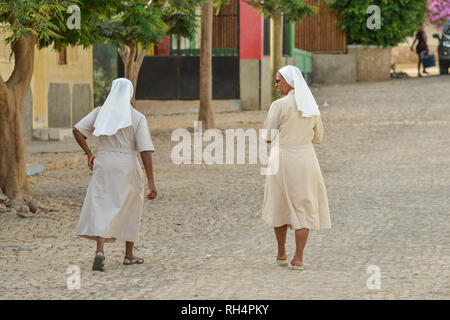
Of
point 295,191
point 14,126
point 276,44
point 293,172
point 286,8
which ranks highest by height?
point 286,8

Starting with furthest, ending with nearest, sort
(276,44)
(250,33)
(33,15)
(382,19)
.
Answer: (382,19)
(276,44)
(250,33)
(33,15)

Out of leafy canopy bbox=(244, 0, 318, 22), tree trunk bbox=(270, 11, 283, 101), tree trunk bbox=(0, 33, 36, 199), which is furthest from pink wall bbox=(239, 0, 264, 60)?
tree trunk bbox=(0, 33, 36, 199)

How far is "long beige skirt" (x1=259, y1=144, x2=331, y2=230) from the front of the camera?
7.57 meters

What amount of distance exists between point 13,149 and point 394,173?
5753 millimetres

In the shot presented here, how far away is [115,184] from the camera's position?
7629 millimetres

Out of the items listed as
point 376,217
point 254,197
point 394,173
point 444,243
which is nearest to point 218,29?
point 394,173

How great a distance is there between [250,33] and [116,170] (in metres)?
19.1

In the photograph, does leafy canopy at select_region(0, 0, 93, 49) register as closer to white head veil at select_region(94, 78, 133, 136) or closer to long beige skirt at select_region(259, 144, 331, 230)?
white head veil at select_region(94, 78, 133, 136)

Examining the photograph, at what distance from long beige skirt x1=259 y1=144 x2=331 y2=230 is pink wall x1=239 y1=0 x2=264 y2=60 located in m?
18.6

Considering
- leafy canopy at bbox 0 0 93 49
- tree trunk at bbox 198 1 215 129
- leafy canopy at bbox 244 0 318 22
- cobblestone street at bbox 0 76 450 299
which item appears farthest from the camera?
leafy canopy at bbox 244 0 318 22

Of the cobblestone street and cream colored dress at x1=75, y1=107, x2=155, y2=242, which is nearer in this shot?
the cobblestone street

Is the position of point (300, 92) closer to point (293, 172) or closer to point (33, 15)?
point (293, 172)

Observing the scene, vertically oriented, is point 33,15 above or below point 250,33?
below

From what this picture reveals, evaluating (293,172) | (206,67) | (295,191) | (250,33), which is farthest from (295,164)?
(250,33)
